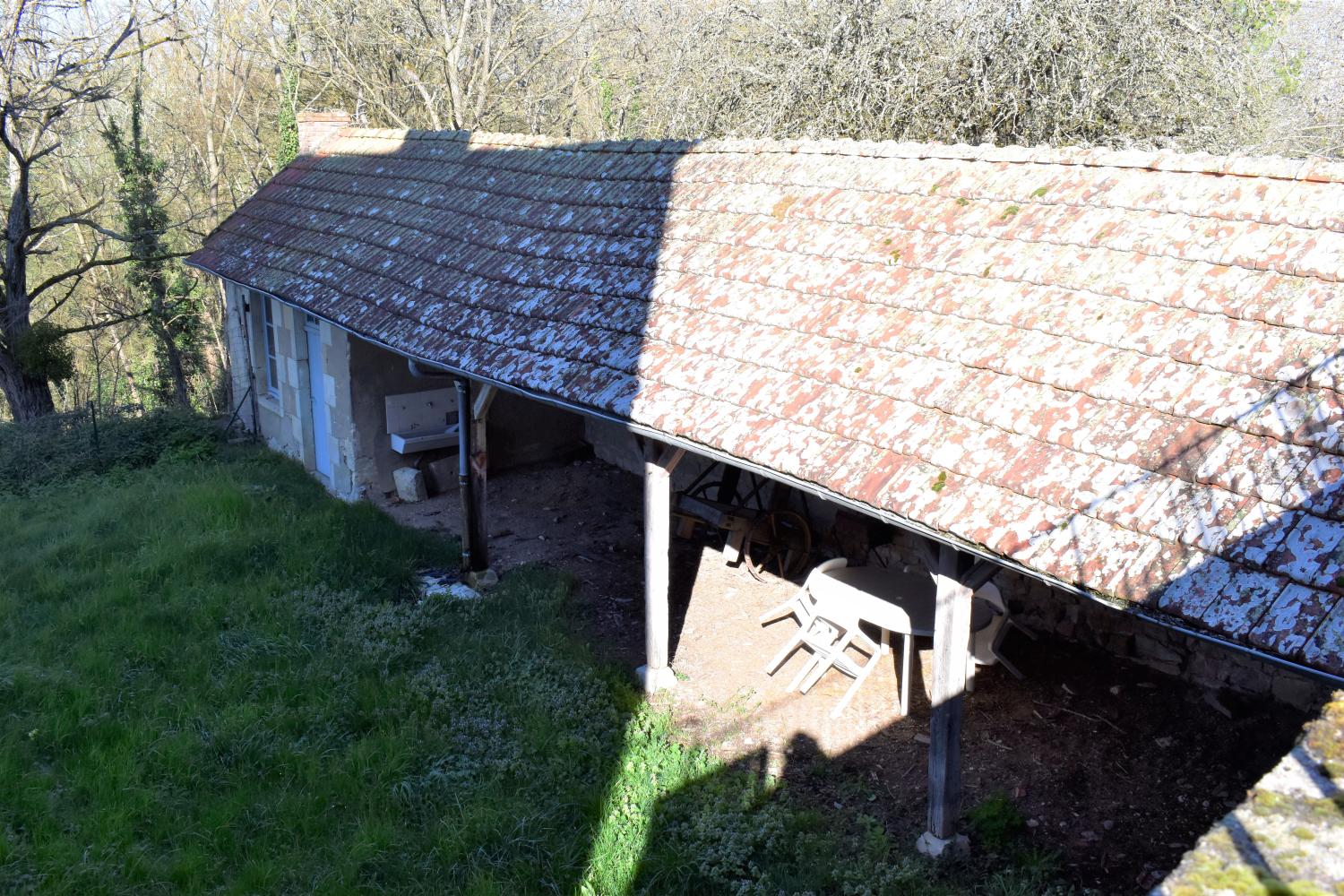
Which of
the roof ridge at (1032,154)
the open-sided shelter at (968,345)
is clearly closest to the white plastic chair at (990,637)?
the open-sided shelter at (968,345)

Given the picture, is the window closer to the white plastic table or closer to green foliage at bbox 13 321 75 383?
green foliage at bbox 13 321 75 383

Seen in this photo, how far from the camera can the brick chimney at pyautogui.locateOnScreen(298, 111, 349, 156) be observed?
45.6 ft

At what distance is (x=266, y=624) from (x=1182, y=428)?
245 inches

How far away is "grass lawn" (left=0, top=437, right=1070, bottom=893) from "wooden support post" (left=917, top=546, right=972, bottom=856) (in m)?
0.24

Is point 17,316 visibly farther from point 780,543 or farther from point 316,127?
point 780,543

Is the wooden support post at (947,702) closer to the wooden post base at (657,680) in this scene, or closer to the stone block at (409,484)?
the wooden post base at (657,680)

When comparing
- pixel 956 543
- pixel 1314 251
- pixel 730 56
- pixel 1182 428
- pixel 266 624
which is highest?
pixel 730 56

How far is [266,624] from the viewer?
7.30m

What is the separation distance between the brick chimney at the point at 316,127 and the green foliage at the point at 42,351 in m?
4.84

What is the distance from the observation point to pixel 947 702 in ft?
15.7

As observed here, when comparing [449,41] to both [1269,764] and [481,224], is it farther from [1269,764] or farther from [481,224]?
[1269,764]

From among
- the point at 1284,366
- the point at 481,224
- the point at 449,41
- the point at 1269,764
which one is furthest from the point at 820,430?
the point at 449,41

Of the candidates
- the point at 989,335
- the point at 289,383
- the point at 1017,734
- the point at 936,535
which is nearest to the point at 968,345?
the point at 989,335

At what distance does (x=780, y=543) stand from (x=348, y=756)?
4345 mm
